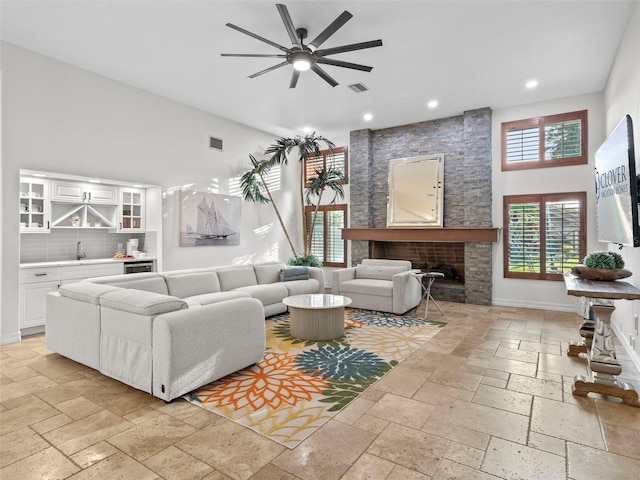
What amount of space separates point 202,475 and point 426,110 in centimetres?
632

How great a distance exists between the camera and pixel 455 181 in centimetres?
666

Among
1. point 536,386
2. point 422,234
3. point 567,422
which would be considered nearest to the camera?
point 567,422

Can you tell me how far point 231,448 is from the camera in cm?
204

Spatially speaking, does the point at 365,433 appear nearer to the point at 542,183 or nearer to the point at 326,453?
the point at 326,453

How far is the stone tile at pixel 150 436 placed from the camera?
201 cm

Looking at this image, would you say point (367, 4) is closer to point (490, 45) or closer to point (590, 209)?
point (490, 45)

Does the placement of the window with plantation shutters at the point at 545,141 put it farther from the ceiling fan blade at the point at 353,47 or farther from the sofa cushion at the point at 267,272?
the sofa cushion at the point at 267,272

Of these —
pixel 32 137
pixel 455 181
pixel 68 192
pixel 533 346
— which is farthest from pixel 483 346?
pixel 32 137

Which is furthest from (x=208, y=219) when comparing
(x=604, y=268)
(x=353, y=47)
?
(x=604, y=268)

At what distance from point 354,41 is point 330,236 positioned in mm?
4731

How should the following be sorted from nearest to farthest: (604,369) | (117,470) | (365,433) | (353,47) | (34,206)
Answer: (117,470) < (365,433) < (604,369) < (353,47) < (34,206)

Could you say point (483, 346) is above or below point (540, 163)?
below

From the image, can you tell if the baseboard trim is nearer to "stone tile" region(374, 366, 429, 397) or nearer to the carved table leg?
"stone tile" region(374, 366, 429, 397)

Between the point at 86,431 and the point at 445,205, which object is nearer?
the point at 86,431
